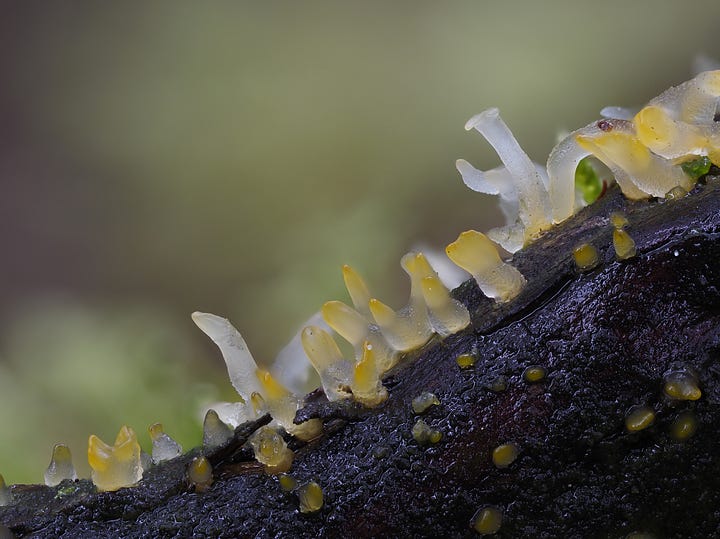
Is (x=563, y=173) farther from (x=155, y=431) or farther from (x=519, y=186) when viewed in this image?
(x=155, y=431)

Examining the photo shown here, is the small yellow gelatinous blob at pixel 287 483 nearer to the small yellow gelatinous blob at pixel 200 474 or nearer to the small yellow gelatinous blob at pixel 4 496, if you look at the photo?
the small yellow gelatinous blob at pixel 200 474

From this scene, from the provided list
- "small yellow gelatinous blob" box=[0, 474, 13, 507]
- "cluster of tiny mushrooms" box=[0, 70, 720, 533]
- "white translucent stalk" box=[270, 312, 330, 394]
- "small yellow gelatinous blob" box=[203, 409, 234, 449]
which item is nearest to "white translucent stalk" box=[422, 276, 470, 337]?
"cluster of tiny mushrooms" box=[0, 70, 720, 533]

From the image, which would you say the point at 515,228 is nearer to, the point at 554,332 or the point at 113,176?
the point at 554,332

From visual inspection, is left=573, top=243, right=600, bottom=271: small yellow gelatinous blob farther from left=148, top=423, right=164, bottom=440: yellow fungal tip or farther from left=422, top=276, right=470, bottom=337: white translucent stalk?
left=148, top=423, right=164, bottom=440: yellow fungal tip

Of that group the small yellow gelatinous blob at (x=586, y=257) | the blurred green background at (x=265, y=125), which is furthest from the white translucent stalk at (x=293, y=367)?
the blurred green background at (x=265, y=125)

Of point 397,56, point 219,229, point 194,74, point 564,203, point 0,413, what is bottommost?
point 564,203

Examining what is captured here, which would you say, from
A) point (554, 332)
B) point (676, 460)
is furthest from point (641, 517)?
point (554, 332)
